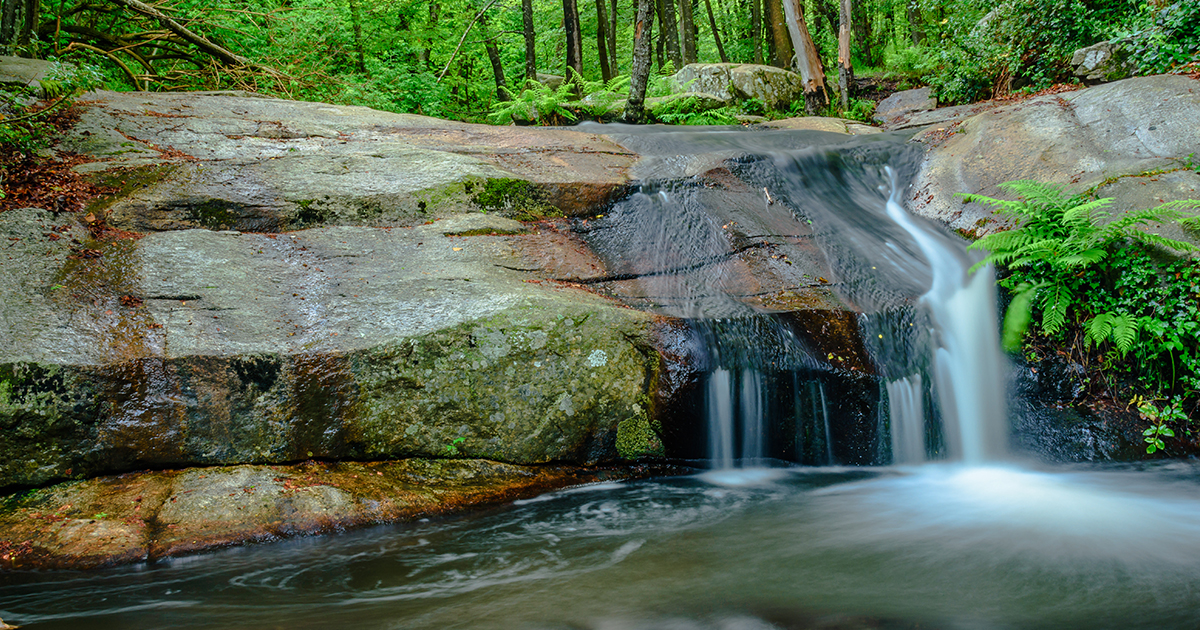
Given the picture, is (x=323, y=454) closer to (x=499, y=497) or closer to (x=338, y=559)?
(x=338, y=559)

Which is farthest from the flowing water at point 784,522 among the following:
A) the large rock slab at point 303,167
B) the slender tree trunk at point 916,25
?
the slender tree trunk at point 916,25

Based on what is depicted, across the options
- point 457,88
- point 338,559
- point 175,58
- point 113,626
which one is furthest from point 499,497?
point 457,88

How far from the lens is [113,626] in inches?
124

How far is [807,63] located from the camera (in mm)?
13930

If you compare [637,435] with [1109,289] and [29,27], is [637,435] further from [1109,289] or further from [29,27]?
[29,27]

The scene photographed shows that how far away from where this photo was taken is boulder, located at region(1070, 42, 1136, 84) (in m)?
9.84

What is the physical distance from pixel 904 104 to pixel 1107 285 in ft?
36.4

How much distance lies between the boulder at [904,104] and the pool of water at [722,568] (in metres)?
10.1

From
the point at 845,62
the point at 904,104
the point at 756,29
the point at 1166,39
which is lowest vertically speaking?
the point at 1166,39

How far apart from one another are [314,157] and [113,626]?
217 inches

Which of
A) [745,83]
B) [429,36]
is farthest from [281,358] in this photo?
[429,36]

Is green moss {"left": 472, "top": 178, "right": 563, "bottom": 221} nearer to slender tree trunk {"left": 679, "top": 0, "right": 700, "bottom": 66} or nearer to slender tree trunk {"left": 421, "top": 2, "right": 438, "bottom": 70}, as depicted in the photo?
slender tree trunk {"left": 421, "top": 2, "right": 438, "bottom": 70}

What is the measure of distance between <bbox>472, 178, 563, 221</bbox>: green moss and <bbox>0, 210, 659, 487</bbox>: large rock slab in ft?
5.03

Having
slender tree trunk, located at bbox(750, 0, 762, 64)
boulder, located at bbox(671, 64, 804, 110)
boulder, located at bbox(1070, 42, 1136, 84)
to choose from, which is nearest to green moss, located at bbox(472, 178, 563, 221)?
boulder, located at bbox(671, 64, 804, 110)
